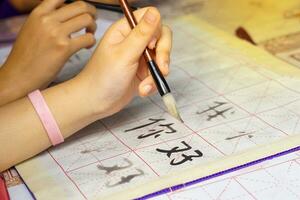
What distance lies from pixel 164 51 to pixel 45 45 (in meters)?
0.21

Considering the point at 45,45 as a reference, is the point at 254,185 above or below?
below

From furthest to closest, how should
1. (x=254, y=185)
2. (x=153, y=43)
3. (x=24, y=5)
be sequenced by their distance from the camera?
(x=24, y=5), (x=153, y=43), (x=254, y=185)

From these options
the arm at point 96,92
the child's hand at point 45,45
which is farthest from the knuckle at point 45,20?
the arm at point 96,92

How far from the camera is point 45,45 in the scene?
2.21ft

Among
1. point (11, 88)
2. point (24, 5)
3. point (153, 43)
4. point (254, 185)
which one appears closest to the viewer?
point (254, 185)

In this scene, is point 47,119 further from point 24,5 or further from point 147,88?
point 24,5

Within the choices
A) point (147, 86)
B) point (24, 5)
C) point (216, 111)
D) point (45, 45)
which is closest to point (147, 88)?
point (147, 86)

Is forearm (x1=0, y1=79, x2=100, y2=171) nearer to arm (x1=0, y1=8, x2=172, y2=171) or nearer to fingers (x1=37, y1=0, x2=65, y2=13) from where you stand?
arm (x1=0, y1=8, x2=172, y2=171)

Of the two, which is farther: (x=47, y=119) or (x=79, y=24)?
(x=79, y=24)

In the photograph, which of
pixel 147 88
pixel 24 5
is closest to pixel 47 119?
pixel 147 88

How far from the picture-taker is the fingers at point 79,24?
0.69m

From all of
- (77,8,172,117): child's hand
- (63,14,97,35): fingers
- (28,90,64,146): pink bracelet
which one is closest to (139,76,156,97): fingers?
(77,8,172,117): child's hand

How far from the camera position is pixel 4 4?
1.05m

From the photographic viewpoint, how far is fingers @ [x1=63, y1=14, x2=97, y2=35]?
690 millimetres
